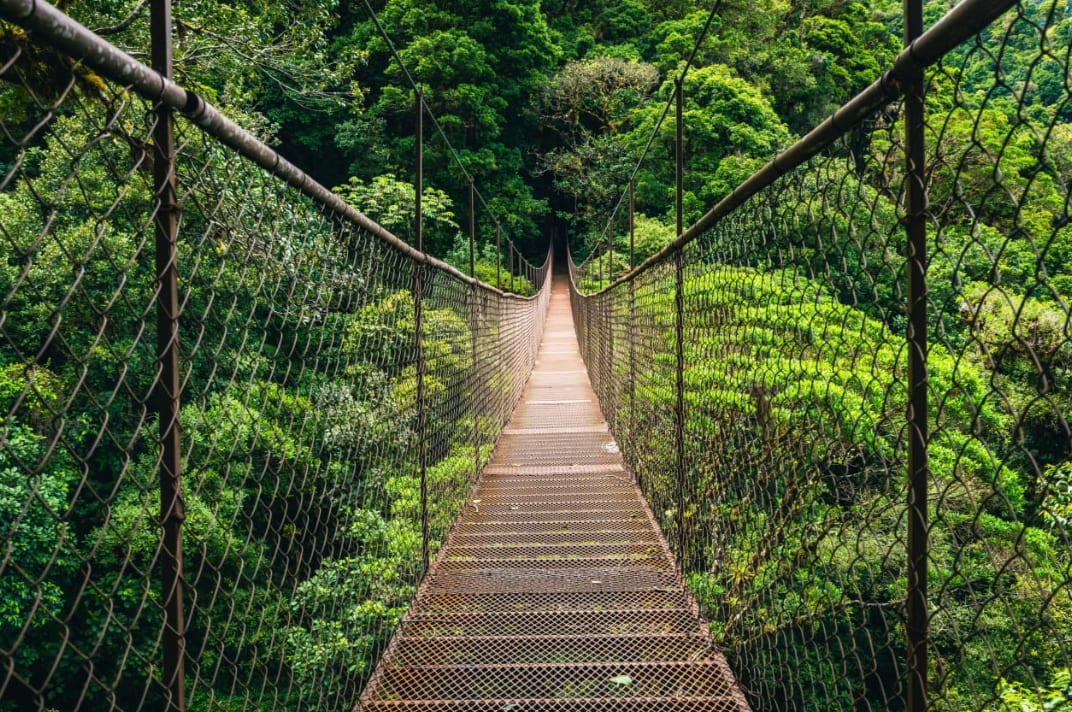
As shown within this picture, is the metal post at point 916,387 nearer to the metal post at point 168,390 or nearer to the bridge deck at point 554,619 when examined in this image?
the bridge deck at point 554,619

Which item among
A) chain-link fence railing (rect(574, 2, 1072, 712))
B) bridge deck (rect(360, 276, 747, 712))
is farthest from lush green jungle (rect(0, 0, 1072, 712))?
bridge deck (rect(360, 276, 747, 712))

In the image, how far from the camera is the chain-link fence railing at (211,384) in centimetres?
73

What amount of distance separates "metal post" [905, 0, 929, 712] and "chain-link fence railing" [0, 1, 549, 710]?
0.86 metres

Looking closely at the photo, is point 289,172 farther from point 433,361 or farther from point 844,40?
point 844,40

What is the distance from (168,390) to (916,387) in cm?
95

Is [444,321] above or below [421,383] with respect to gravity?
above

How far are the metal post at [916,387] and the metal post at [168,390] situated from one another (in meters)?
0.93

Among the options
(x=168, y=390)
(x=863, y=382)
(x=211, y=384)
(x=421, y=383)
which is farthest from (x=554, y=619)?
(x=168, y=390)

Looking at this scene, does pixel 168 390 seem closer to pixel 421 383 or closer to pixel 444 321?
pixel 421 383

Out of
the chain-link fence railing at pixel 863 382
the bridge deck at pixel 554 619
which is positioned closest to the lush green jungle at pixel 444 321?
the chain-link fence railing at pixel 863 382

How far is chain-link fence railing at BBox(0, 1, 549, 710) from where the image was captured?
0.73m

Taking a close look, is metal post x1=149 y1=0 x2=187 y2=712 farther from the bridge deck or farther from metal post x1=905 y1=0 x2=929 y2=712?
metal post x1=905 y1=0 x2=929 y2=712

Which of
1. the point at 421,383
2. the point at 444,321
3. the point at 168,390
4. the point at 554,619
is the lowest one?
the point at 554,619

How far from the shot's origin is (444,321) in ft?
10.2
